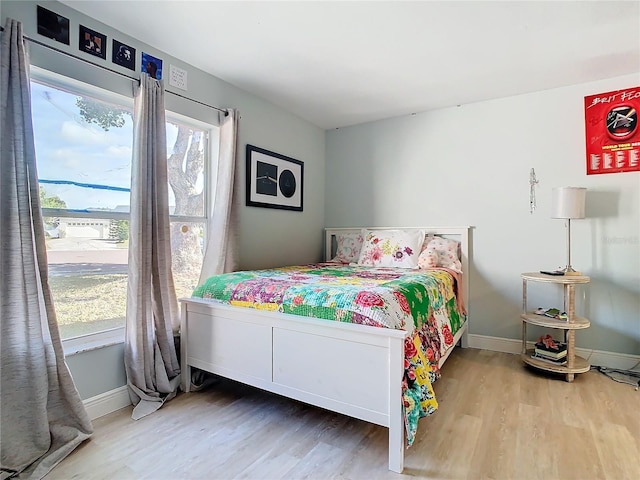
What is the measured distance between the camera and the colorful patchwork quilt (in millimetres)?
1551

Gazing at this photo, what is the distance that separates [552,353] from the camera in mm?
2533

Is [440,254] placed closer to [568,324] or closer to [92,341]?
[568,324]

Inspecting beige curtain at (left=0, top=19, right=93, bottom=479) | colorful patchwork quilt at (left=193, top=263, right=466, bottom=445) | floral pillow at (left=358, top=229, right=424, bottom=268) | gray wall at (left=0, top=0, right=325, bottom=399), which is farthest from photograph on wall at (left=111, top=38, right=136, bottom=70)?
floral pillow at (left=358, top=229, right=424, bottom=268)

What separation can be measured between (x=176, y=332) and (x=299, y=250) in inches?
62.3

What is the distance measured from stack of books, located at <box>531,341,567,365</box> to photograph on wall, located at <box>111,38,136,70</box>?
3.43 m

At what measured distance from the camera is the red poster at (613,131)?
260 cm

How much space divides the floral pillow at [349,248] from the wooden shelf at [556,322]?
62.7 inches

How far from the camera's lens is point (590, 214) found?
2.75 m

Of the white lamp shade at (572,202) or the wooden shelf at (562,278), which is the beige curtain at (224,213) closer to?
the wooden shelf at (562,278)

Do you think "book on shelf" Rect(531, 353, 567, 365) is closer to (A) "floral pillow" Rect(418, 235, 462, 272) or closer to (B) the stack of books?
(B) the stack of books

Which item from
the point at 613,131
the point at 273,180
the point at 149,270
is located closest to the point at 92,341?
the point at 149,270

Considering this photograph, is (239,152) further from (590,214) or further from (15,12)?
(590,214)

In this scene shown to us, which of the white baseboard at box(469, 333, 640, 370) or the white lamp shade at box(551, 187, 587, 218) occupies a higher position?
the white lamp shade at box(551, 187, 587, 218)

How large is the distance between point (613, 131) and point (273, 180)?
2.78 meters
